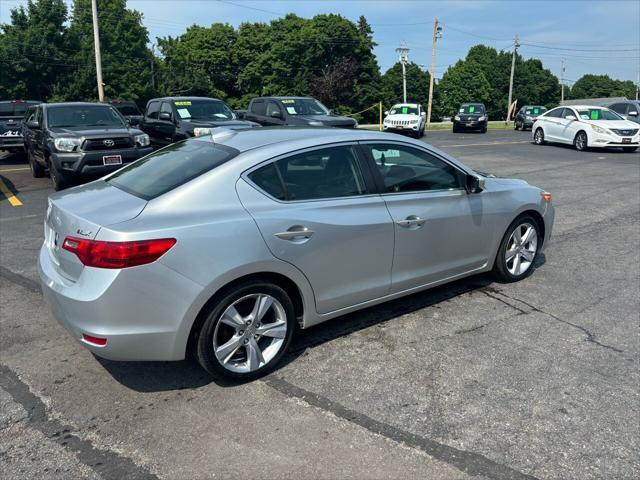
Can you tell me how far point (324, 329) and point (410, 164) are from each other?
1517 millimetres

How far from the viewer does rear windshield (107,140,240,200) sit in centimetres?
350

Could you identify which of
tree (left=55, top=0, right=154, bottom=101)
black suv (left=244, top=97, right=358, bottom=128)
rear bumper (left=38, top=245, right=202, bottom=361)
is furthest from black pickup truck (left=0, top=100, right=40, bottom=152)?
tree (left=55, top=0, right=154, bottom=101)

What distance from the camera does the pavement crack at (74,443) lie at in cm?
265

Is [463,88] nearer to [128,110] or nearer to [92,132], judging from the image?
[128,110]

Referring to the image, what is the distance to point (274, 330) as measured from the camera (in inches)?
140

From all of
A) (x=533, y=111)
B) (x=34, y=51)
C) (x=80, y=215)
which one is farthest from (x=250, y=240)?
(x=34, y=51)

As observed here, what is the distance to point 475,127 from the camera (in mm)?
33031

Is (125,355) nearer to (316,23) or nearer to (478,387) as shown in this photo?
(478,387)

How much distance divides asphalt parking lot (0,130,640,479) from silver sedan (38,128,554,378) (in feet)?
1.07

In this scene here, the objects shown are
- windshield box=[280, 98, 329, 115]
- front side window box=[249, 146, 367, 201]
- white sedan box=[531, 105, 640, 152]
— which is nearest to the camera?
front side window box=[249, 146, 367, 201]

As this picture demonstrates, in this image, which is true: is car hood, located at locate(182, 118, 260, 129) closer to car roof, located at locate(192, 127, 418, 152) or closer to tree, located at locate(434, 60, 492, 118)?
car roof, located at locate(192, 127, 418, 152)

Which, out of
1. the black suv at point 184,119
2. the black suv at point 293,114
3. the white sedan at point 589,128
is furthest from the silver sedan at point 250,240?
the white sedan at point 589,128

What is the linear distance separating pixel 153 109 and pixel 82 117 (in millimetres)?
3939

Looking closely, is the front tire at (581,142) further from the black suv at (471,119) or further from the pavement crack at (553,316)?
the pavement crack at (553,316)
